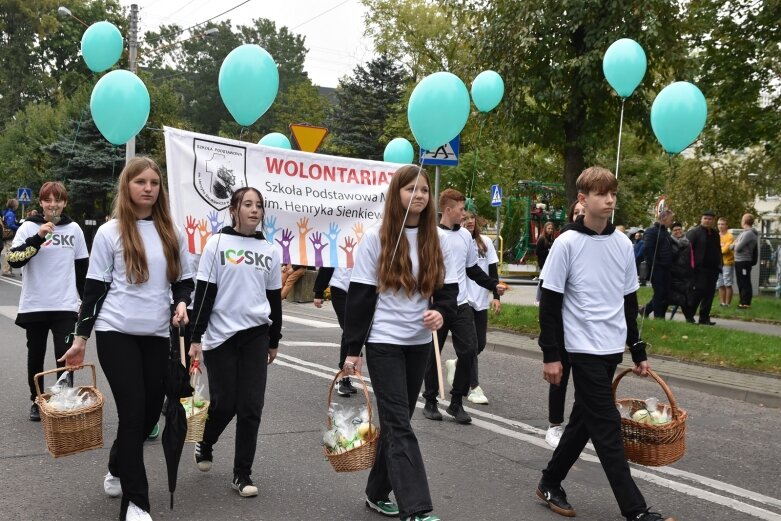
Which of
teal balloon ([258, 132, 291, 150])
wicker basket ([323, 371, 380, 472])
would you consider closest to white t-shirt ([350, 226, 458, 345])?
wicker basket ([323, 371, 380, 472])

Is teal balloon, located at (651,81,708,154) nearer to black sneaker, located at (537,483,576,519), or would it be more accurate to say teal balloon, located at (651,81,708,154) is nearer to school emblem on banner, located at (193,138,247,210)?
school emblem on banner, located at (193,138,247,210)

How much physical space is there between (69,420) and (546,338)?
254 centimetres

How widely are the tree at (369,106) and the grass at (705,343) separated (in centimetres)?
2779

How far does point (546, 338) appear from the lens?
4.30 m

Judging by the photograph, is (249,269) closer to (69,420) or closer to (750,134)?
(69,420)

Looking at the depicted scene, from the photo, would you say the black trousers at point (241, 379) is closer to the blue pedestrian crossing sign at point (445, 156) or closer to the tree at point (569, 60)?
the blue pedestrian crossing sign at point (445, 156)

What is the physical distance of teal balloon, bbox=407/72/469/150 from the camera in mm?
6250

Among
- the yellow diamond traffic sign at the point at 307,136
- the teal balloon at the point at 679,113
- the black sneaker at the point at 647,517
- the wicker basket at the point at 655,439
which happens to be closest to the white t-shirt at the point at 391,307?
the wicker basket at the point at 655,439

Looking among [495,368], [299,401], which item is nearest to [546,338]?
[299,401]

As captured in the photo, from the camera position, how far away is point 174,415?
4211 millimetres

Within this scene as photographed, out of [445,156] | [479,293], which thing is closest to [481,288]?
[479,293]

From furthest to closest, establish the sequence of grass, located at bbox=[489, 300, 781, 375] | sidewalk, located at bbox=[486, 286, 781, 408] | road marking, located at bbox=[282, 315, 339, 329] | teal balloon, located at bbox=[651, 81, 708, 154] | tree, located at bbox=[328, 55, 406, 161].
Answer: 1. tree, located at bbox=[328, 55, 406, 161]
2. road marking, located at bbox=[282, 315, 339, 329]
3. grass, located at bbox=[489, 300, 781, 375]
4. sidewalk, located at bbox=[486, 286, 781, 408]
5. teal balloon, located at bbox=[651, 81, 708, 154]

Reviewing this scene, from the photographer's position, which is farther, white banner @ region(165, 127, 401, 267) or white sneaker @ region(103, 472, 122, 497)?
white banner @ region(165, 127, 401, 267)

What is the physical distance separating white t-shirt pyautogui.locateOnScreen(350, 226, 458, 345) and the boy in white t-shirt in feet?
2.26
